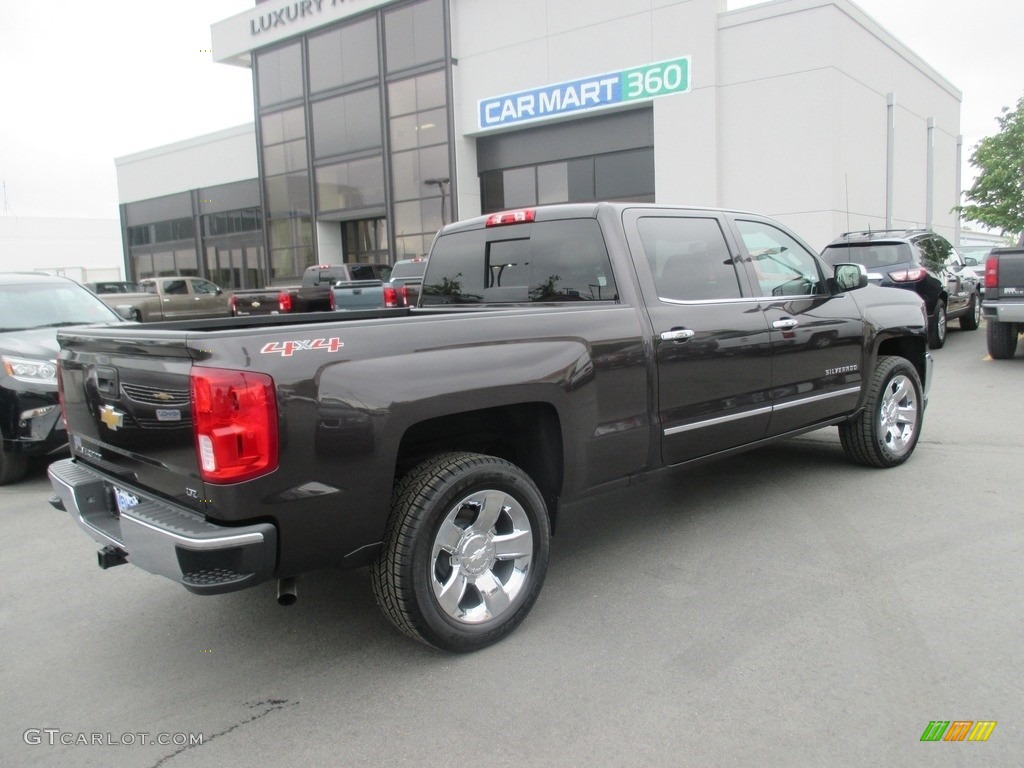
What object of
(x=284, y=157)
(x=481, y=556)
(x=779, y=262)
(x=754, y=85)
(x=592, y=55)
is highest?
(x=592, y=55)

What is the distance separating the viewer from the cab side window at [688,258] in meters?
4.30

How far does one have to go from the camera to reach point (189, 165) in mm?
34594

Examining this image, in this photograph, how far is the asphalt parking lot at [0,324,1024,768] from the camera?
2.70 metres

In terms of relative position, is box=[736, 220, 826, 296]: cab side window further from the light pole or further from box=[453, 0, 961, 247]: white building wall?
the light pole

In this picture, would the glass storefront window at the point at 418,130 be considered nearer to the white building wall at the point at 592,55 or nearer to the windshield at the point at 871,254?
the white building wall at the point at 592,55

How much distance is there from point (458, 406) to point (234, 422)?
892mm

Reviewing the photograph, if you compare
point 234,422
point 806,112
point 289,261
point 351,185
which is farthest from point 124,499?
point 289,261

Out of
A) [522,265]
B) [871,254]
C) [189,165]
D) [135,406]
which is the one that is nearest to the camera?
[135,406]

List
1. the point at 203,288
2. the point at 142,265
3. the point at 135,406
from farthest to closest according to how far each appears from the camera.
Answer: the point at 142,265 < the point at 203,288 < the point at 135,406

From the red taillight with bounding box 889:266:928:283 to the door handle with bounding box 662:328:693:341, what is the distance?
8551 millimetres

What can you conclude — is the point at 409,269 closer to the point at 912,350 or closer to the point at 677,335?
the point at 912,350

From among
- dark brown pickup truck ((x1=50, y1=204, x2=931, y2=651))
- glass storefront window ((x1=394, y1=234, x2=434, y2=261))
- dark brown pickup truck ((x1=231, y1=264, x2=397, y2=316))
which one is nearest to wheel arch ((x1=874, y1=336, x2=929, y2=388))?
dark brown pickup truck ((x1=50, y1=204, x2=931, y2=651))

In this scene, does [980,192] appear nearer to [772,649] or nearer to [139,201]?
[772,649]

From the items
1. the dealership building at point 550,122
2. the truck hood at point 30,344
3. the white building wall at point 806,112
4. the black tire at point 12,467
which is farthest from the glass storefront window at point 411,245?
the black tire at point 12,467
